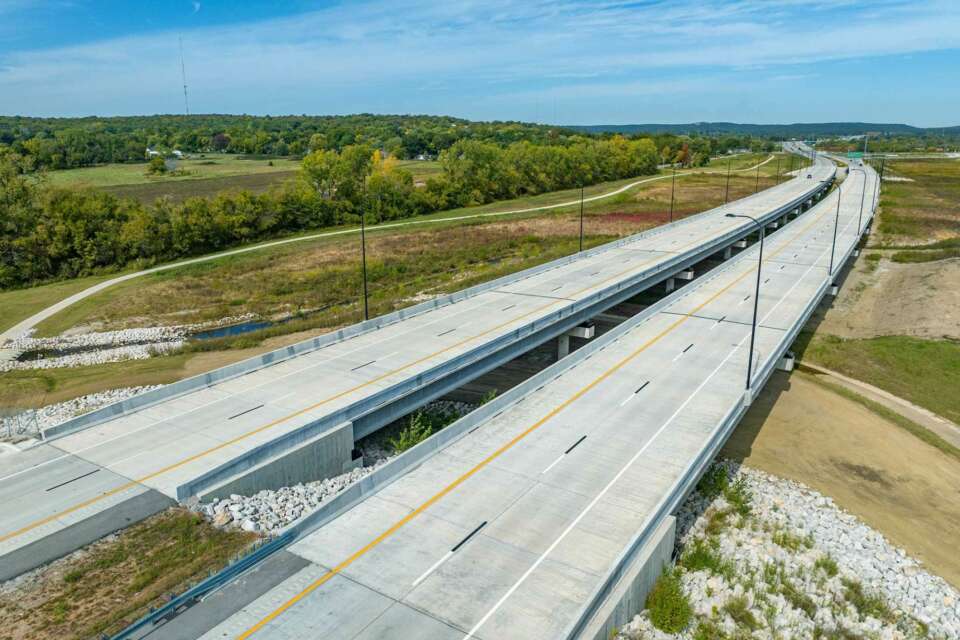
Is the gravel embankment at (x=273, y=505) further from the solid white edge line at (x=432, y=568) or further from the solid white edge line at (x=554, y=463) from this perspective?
the solid white edge line at (x=554, y=463)

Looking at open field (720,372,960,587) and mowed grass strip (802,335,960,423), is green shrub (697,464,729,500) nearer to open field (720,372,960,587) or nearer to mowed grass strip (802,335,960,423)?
open field (720,372,960,587)

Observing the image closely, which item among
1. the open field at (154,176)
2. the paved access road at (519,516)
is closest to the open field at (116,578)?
the paved access road at (519,516)

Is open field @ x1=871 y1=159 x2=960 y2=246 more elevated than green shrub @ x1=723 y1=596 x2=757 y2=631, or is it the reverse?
open field @ x1=871 y1=159 x2=960 y2=246

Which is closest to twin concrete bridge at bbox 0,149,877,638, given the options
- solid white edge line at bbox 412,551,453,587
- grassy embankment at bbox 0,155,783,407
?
solid white edge line at bbox 412,551,453,587

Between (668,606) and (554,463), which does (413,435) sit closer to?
(554,463)

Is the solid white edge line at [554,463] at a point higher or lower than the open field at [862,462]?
higher

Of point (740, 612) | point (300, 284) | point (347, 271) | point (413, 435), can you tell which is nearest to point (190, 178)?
point (347, 271)
